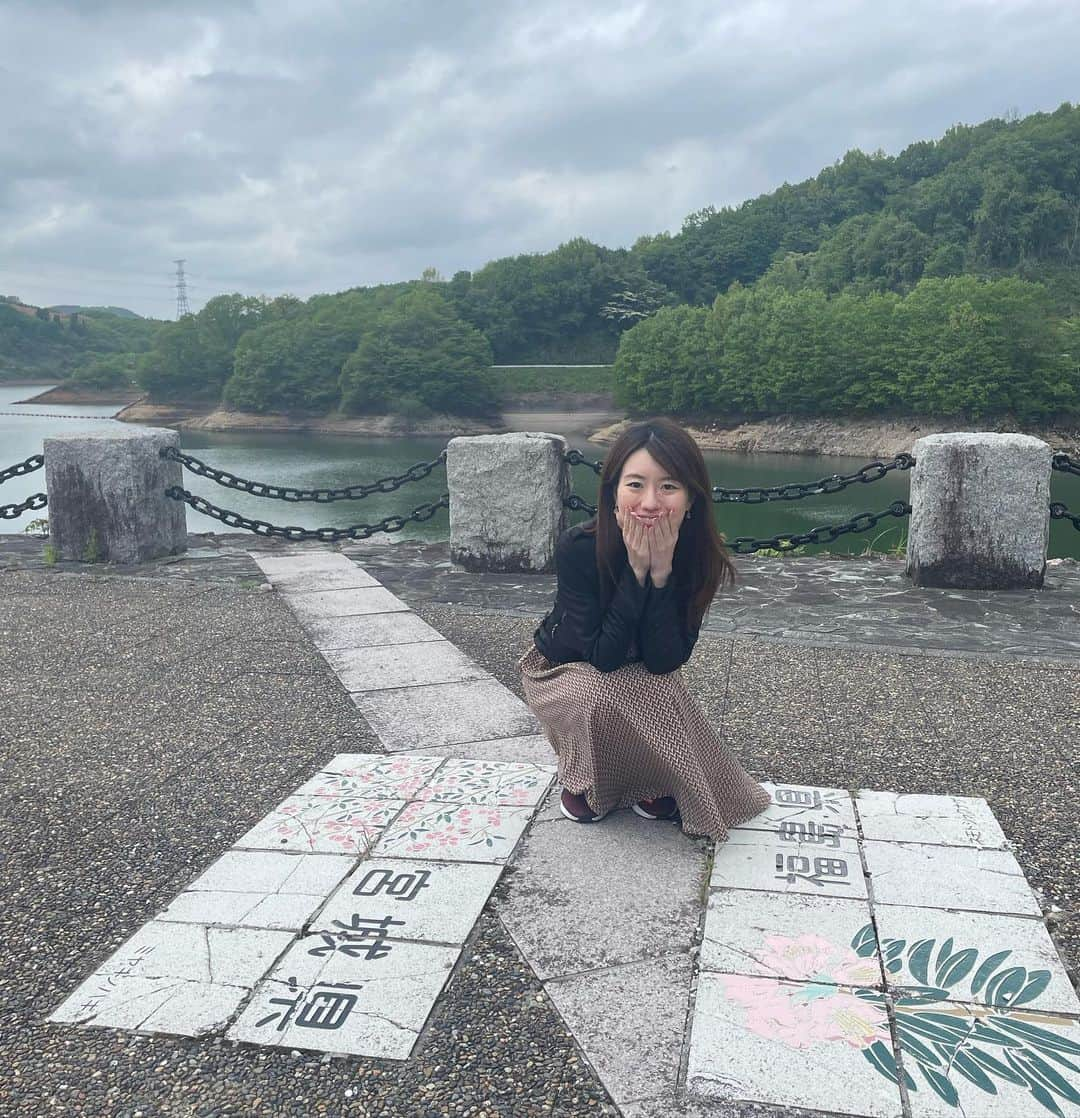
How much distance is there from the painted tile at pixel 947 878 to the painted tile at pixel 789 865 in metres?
0.06

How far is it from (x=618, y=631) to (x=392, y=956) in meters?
0.99

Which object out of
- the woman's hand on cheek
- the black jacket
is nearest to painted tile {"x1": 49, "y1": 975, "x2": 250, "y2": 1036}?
the black jacket

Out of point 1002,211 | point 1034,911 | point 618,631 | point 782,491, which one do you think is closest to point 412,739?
point 618,631

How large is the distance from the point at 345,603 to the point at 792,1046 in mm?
4672

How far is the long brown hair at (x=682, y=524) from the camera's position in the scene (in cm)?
277

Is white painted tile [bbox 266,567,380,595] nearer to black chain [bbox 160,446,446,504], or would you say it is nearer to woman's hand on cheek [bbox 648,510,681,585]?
black chain [bbox 160,446,446,504]

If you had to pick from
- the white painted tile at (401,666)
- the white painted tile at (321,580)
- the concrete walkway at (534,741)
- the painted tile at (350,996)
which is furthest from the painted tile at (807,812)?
the white painted tile at (321,580)

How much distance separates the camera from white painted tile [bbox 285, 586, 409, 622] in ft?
20.0

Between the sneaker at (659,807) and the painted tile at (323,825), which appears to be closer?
the painted tile at (323,825)

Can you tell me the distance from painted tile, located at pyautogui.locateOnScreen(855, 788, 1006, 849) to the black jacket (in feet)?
2.56

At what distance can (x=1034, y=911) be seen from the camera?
2562 millimetres

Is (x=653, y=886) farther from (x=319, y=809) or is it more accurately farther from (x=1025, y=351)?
(x=1025, y=351)

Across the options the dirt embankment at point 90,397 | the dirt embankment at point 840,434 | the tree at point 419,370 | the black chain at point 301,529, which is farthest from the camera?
the dirt embankment at point 90,397

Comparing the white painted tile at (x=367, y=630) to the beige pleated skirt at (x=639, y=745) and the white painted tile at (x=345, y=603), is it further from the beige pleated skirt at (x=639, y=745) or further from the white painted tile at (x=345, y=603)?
the beige pleated skirt at (x=639, y=745)
